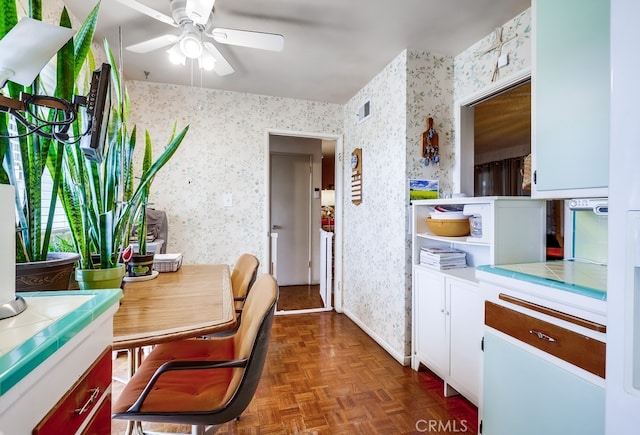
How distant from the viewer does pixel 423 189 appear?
235cm

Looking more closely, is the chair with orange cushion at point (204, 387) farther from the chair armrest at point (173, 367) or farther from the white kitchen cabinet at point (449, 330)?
the white kitchen cabinet at point (449, 330)

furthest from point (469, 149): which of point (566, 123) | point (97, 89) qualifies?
point (97, 89)

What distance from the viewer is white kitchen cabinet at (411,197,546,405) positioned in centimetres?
164

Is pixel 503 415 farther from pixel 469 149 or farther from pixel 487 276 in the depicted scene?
pixel 469 149

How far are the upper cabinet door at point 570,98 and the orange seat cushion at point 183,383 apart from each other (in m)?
1.60

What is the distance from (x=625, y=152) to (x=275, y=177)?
13.0ft

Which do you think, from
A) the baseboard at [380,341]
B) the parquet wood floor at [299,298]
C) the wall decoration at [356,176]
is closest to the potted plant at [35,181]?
the baseboard at [380,341]

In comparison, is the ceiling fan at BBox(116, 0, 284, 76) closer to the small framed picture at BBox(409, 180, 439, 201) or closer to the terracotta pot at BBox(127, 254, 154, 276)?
the terracotta pot at BBox(127, 254, 154, 276)

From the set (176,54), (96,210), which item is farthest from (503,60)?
(96,210)

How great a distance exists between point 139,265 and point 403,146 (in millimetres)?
1912

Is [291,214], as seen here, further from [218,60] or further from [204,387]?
[204,387]

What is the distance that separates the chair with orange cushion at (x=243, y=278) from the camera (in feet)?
5.90

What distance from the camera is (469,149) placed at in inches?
94.7

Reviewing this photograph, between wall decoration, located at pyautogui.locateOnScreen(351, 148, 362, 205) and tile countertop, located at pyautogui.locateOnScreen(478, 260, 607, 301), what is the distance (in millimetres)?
1812
